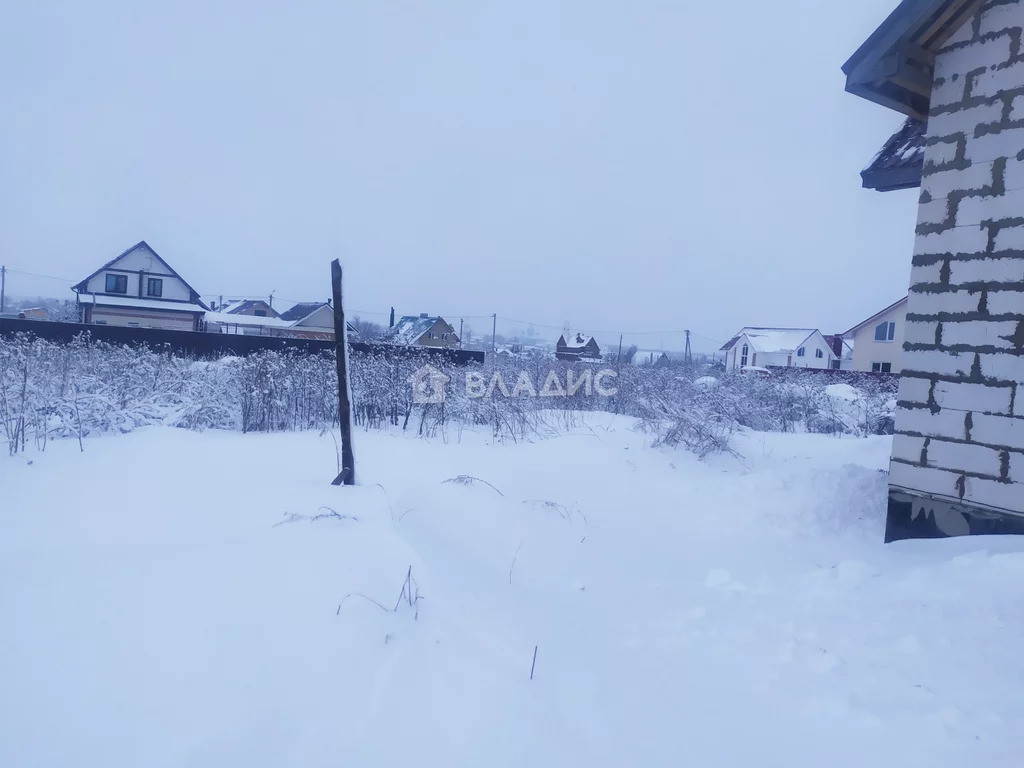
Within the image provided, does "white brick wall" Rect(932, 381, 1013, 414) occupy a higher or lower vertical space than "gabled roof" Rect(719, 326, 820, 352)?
lower

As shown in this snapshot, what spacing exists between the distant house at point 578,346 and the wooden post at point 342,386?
33064 millimetres

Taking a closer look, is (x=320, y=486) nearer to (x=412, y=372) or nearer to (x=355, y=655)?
(x=355, y=655)

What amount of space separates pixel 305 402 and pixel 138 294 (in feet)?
86.3

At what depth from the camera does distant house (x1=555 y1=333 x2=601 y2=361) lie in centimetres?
3934

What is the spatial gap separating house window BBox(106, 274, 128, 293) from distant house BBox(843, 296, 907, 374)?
123 feet

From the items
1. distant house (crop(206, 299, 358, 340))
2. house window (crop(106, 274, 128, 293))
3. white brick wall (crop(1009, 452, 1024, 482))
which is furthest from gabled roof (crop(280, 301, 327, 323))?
white brick wall (crop(1009, 452, 1024, 482))

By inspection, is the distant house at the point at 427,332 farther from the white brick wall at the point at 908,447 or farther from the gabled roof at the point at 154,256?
the white brick wall at the point at 908,447

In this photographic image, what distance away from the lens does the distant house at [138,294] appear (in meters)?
28.1

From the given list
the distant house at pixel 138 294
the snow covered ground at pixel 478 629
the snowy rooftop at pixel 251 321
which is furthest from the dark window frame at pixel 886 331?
the distant house at pixel 138 294

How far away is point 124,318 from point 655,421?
29028 mm

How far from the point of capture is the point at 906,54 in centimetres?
398

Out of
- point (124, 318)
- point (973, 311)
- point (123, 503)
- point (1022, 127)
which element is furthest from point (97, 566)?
point (124, 318)

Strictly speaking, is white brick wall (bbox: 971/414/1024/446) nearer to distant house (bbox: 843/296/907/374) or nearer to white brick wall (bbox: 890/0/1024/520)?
white brick wall (bbox: 890/0/1024/520)

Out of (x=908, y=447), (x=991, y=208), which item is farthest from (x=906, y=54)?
(x=908, y=447)
